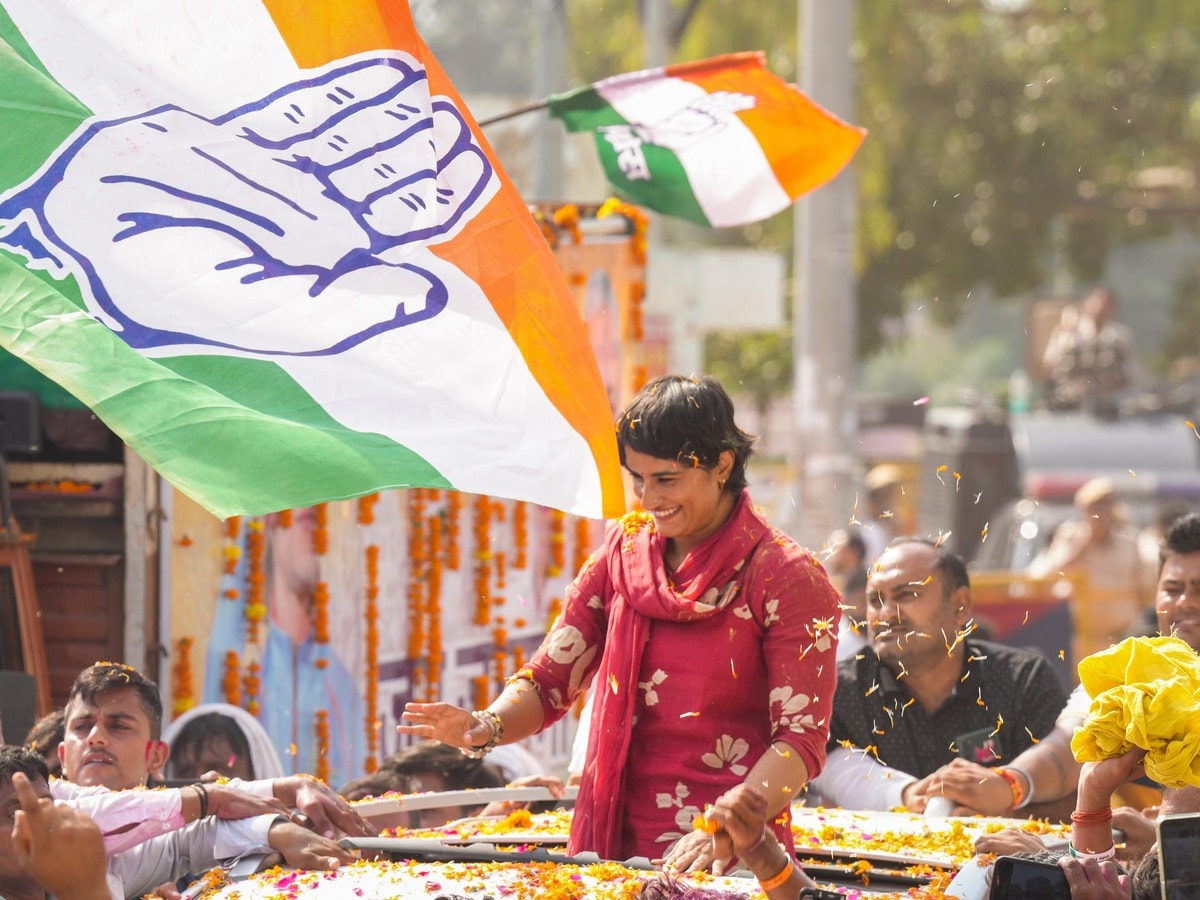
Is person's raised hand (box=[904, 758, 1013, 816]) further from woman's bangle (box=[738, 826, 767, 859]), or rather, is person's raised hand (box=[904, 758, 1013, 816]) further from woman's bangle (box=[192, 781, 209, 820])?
woman's bangle (box=[192, 781, 209, 820])

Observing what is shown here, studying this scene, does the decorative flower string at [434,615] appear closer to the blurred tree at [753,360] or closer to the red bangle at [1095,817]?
the red bangle at [1095,817]

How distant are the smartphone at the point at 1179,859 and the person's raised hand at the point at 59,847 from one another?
6.53ft

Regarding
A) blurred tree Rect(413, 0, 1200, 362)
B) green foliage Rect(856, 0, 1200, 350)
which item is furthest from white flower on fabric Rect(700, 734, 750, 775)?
green foliage Rect(856, 0, 1200, 350)

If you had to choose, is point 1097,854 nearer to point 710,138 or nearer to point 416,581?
point 710,138

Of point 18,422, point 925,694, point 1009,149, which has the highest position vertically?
point 1009,149

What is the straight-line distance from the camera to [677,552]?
404 cm

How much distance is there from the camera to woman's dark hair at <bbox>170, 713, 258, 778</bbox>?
611 cm

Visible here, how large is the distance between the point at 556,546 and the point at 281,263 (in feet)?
15.2

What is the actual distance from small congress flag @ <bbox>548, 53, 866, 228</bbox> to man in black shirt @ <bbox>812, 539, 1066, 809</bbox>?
232 cm

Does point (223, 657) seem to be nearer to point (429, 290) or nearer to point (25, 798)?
point (429, 290)

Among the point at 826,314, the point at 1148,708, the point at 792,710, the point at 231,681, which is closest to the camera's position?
the point at 1148,708

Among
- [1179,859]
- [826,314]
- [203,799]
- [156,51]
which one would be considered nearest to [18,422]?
[156,51]

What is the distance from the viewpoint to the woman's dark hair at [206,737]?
6105 millimetres

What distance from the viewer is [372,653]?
7.63 m
